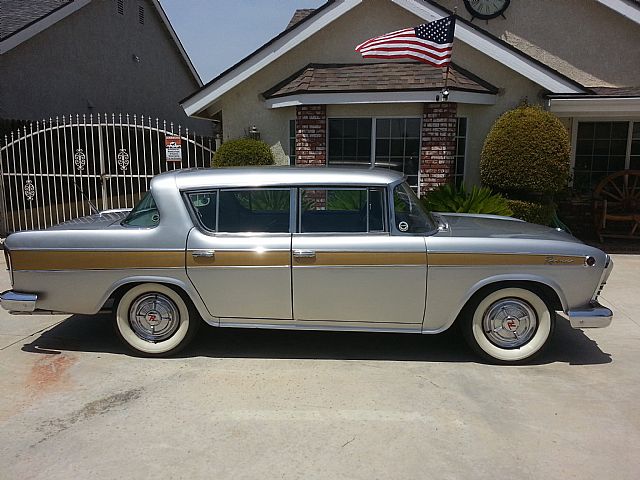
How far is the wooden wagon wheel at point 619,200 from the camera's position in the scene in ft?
32.7

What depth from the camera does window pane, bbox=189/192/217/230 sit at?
453cm

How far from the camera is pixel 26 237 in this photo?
4605mm

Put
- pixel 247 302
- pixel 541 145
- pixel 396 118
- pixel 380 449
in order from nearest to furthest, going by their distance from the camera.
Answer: pixel 380 449
pixel 247 302
pixel 541 145
pixel 396 118

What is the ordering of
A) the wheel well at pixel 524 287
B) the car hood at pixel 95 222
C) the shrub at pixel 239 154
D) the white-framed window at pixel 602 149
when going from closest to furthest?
the wheel well at pixel 524 287
the car hood at pixel 95 222
the shrub at pixel 239 154
the white-framed window at pixel 602 149

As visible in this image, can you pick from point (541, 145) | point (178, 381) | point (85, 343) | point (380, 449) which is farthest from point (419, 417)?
point (541, 145)

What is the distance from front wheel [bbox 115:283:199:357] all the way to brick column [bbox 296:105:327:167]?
5.92 m

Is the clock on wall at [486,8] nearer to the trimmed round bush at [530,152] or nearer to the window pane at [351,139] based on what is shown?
the trimmed round bush at [530,152]

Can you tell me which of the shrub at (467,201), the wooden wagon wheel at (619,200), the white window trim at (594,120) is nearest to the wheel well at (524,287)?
the shrub at (467,201)

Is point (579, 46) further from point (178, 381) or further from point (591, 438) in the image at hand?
point (178, 381)

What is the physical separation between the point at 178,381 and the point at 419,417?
1872mm

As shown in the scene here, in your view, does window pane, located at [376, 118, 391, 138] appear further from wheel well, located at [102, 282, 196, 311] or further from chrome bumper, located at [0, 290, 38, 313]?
chrome bumper, located at [0, 290, 38, 313]

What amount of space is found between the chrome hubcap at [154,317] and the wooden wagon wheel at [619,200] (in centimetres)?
853

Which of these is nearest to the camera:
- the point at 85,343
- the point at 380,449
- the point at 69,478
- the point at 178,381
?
the point at 69,478

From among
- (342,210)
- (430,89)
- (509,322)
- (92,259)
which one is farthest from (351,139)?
(92,259)
